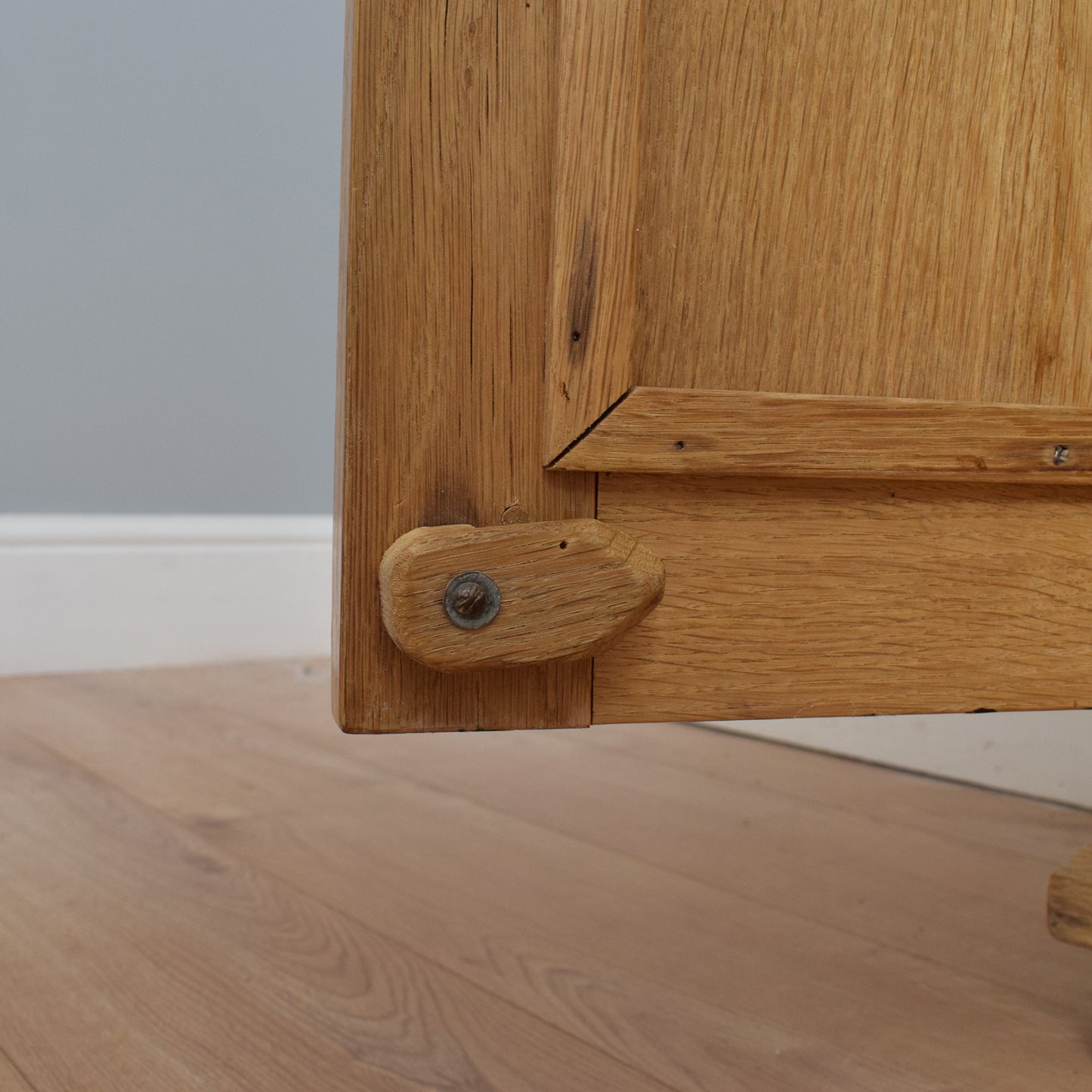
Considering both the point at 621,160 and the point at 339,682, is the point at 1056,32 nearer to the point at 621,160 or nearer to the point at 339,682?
the point at 621,160

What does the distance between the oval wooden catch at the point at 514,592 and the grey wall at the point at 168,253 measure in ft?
3.88

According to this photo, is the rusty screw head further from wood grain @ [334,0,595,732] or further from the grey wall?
the grey wall

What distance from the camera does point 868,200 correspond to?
15.8 inches

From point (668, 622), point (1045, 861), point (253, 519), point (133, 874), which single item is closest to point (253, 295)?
point (253, 519)

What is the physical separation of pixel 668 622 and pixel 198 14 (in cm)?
138

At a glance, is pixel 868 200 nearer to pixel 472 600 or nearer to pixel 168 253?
pixel 472 600

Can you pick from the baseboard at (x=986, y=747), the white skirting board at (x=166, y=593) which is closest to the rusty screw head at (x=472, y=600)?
the baseboard at (x=986, y=747)

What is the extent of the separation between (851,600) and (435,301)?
0.17 m

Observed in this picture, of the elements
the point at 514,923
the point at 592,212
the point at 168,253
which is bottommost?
the point at 514,923

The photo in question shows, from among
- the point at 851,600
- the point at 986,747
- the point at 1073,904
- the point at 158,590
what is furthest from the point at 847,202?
the point at 158,590

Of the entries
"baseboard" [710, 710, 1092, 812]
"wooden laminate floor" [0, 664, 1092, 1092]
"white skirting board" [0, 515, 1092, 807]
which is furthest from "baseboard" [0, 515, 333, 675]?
"baseboard" [710, 710, 1092, 812]

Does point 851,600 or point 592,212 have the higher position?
point 592,212

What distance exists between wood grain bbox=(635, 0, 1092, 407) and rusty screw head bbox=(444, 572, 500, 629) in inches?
3.5

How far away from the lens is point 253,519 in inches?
60.8
